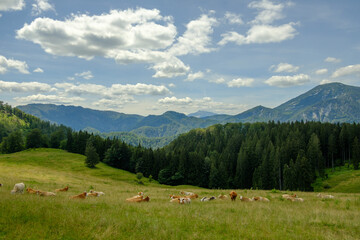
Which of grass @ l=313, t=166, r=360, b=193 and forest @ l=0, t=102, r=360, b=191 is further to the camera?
forest @ l=0, t=102, r=360, b=191

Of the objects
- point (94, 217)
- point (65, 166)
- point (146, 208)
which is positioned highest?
point (94, 217)

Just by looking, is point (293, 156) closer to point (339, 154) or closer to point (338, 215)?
point (339, 154)

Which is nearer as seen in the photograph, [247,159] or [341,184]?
[341,184]

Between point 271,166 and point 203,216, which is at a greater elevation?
point 203,216

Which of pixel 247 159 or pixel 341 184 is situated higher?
pixel 247 159

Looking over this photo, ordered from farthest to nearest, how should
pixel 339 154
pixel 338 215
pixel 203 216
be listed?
pixel 339 154 < pixel 338 215 < pixel 203 216

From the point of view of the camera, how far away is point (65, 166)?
260 feet

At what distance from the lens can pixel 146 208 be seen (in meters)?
13.0

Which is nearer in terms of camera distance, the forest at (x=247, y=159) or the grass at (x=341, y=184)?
the grass at (x=341, y=184)

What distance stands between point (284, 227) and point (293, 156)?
9696cm

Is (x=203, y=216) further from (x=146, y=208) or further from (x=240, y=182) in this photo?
(x=240, y=182)

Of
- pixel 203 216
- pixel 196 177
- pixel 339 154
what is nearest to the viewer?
pixel 203 216

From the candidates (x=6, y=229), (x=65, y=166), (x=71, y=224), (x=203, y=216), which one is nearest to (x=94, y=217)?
(x=71, y=224)

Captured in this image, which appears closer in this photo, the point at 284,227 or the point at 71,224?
the point at 71,224
